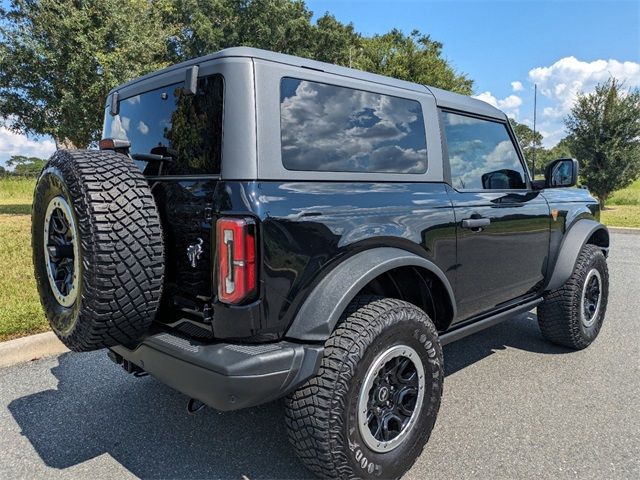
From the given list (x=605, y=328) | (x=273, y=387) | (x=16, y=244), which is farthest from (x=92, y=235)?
(x=16, y=244)

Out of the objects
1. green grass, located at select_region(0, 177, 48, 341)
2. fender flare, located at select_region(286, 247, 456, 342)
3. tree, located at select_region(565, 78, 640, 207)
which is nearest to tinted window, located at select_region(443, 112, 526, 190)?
fender flare, located at select_region(286, 247, 456, 342)

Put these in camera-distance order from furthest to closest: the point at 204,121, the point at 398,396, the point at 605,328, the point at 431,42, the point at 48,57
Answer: the point at 431,42
the point at 48,57
the point at 605,328
the point at 398,396
the point at 204,121

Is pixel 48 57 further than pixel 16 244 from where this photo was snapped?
Yes

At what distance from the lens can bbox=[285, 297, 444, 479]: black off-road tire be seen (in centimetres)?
192

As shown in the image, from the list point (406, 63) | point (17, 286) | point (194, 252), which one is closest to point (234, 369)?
point (194, 252)

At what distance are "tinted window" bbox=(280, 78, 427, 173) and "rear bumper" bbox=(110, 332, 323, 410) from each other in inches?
31.8

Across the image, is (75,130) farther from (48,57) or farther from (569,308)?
(569,308)

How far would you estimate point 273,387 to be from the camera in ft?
6.06

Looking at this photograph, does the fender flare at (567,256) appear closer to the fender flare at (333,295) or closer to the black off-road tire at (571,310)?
the black off-road tire at (571,310)

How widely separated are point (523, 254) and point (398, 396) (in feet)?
5.27

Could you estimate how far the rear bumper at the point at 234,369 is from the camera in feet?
5.89

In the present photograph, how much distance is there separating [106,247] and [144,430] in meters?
1.38

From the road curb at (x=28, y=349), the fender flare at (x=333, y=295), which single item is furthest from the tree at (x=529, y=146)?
the road curb at (x=28, y=349)

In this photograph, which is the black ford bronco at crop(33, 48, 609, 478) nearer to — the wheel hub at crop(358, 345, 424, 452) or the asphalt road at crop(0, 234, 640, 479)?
the wheel hub at crop(358, 345, 424, 452)
